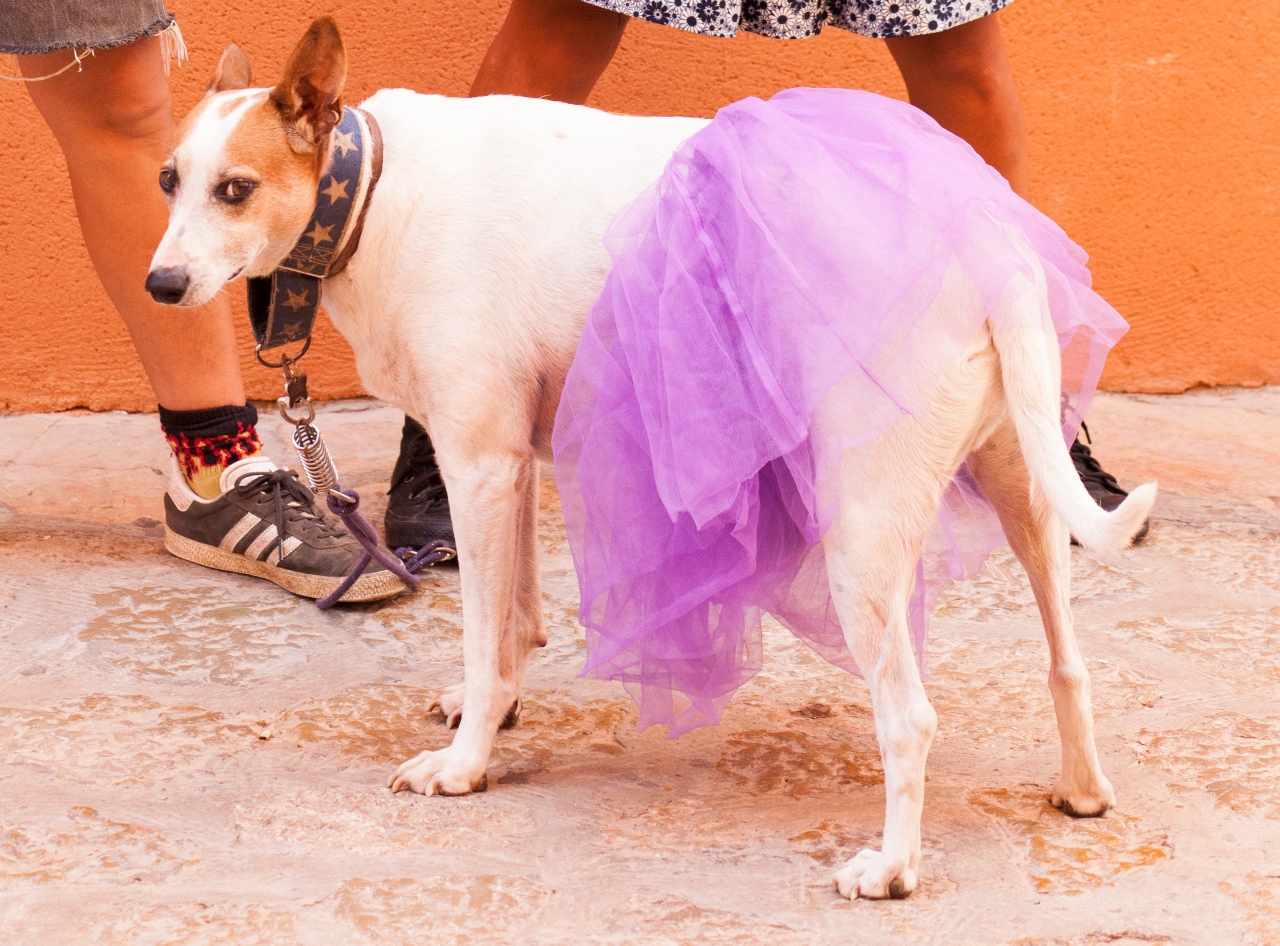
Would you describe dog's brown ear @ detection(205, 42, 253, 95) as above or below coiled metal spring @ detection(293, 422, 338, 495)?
above

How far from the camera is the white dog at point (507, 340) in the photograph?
1.42 meters

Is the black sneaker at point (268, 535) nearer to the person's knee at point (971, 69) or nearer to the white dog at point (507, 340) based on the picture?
the white dog at point (507, 340)

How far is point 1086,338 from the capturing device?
157 cm

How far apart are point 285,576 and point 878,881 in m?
1.37

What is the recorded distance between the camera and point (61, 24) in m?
2.07

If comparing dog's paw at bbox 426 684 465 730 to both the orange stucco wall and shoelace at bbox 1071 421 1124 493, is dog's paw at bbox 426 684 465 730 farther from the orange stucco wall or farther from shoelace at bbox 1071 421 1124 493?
the orange stucco wall

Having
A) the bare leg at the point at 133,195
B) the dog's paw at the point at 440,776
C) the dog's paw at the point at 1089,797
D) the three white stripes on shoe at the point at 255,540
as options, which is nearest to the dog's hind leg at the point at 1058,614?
the dog's paw at the point at 1089,797

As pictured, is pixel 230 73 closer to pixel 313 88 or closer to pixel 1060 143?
pixel 313 88

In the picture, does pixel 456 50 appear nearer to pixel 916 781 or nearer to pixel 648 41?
pixel 648 41

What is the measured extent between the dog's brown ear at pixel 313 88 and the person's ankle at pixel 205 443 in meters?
Answer: 1.05

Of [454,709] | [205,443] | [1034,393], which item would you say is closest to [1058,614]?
[1034,393]

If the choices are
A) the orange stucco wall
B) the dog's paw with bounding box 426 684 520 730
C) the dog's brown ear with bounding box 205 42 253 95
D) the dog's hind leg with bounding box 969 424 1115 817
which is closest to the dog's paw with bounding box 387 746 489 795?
the dog's paw with bounding box 426 684 520 730

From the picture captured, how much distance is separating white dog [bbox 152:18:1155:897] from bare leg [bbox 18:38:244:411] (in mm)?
613

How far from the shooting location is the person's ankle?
8.07ft
